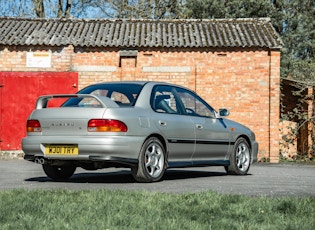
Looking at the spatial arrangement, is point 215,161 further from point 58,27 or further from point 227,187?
point 58,27

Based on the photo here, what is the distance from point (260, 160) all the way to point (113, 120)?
1047 cm

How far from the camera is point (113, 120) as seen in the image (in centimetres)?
865

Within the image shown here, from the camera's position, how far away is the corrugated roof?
1908 cm

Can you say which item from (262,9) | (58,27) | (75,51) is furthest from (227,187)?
(262,9)

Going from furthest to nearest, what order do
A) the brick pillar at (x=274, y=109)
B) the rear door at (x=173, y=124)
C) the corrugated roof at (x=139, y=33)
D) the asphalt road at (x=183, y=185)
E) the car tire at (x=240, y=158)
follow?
the corrugated roof at (x=139, y=33), the brick pillar at (x=274, y=109), the car tire at (x=240, y=158), the rear door at (x=173, y=124), the asphalt road at (x=183, y=185)

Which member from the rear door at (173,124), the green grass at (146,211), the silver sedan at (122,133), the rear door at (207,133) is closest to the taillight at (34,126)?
the silver sedan at (122,133)

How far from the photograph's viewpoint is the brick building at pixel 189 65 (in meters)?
18.8

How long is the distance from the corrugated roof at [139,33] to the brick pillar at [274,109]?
2.12 feet

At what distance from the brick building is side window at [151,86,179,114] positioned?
8831mm

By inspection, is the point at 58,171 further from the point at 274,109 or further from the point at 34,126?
the point at 274,109

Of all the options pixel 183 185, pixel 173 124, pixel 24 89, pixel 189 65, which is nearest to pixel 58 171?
pixel 173 124

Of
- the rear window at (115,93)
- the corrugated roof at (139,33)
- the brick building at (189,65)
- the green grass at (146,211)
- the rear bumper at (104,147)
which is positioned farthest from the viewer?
the corrugated roof at (139,33)

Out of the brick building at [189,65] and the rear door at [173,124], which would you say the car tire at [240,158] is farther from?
the brick building at [189,65]

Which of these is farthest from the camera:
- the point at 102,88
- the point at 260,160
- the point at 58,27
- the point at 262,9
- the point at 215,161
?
the point at 262,9
